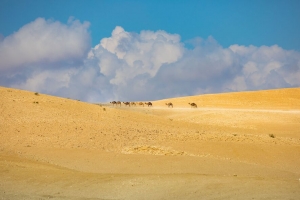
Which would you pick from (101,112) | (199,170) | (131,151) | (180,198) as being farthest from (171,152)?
(101,112)

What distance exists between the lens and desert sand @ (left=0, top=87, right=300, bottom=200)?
14477 millimetres

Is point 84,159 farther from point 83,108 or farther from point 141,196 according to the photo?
point 83,108

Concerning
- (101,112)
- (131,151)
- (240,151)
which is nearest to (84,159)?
(131,151)

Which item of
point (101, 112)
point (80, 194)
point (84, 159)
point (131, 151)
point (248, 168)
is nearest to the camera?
point (80, 194)

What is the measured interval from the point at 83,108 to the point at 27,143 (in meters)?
11.3

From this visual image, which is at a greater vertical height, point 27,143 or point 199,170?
point 27,143

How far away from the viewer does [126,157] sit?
75.0ft

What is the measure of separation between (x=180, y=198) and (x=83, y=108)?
2489 centimetres

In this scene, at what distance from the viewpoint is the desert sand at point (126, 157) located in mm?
14477

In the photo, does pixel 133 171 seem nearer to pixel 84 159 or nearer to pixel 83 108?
pixel 84 159

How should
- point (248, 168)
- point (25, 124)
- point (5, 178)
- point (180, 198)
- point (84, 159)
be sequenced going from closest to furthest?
1. point (180, 198)
2. point (5, 178)
3. point (248, 168)
4. point (84, 159)
5. point (25, 124)

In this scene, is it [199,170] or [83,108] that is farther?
[83,108]

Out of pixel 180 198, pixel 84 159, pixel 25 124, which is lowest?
pixel 180 198

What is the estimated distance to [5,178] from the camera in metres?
17.3
